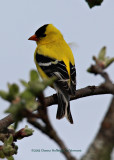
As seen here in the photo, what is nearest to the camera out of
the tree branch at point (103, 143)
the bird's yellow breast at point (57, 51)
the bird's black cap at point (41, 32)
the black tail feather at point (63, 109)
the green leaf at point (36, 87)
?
the tree branch at point (103, 143)

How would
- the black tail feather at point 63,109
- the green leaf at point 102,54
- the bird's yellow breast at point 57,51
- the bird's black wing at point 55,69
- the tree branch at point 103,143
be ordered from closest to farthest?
the tree branch at point 103,143 < the green leaf at point 102,54 < the black tail feather at point 63,109 < the bird's black wing at point 55,69 < the bird's yellow breast at point 57,51

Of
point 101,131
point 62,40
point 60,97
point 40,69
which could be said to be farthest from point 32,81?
point 62,40

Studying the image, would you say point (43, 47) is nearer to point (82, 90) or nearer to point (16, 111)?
point (82, 90)

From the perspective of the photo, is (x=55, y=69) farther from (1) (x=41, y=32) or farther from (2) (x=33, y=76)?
(2) (x=33, y=76)

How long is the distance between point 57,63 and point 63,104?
0.86 metres

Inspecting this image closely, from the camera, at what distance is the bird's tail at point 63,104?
3771 mm

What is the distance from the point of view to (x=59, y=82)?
4266mm

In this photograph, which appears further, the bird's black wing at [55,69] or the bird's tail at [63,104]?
the bird's black wing at [55,69]

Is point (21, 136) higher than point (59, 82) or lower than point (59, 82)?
higher

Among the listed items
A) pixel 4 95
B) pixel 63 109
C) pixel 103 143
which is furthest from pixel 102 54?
pixel 63 109

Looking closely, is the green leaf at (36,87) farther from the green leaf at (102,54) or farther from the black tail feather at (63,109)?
the black tail feather at (63,109)

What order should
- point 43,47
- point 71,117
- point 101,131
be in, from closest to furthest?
point 101,131
point 71,117
point 43,47

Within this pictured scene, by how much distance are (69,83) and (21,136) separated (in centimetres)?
221

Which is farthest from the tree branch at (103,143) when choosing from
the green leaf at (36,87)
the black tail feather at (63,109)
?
the black tail feather at (63,109)
